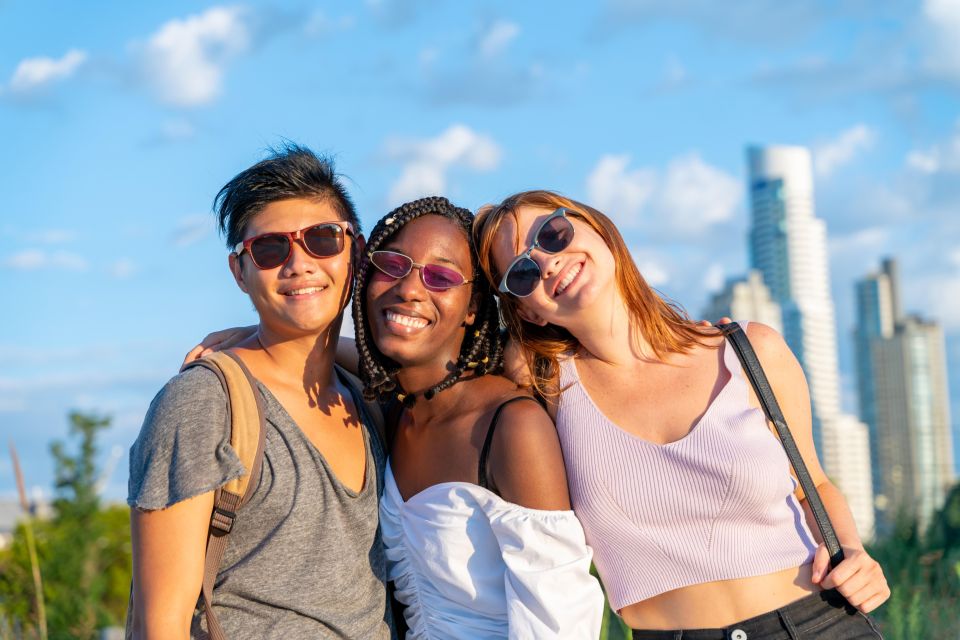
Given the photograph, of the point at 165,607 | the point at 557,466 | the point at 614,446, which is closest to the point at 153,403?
the point at 165,607

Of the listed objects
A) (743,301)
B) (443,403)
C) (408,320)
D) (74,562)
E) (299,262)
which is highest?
(743,301)

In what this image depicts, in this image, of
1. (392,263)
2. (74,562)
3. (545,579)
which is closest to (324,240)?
(392,263)

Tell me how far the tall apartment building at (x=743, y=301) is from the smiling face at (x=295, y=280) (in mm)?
111127

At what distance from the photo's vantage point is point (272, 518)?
9.74 feet

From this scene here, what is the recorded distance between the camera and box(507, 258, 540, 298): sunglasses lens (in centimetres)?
332

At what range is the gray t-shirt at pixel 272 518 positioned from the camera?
279 cm

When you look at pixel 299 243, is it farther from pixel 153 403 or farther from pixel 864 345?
pixel 864 345

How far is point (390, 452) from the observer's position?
3486 millimetres

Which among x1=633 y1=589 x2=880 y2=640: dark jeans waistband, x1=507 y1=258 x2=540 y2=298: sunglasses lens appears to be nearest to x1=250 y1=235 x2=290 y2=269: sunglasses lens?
x1=507 y1=258 x2=540 y2=298: sunglasses lens

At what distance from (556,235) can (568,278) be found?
15 cm

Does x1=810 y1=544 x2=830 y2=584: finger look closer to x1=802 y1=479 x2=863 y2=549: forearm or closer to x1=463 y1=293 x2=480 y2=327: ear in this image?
x1=802 y1=479 x2=863 y2=549: forearm

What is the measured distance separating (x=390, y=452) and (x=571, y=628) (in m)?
0.97

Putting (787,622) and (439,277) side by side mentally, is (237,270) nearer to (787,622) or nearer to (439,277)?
(439,277)

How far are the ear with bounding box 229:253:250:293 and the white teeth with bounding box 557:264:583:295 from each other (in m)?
1.05
